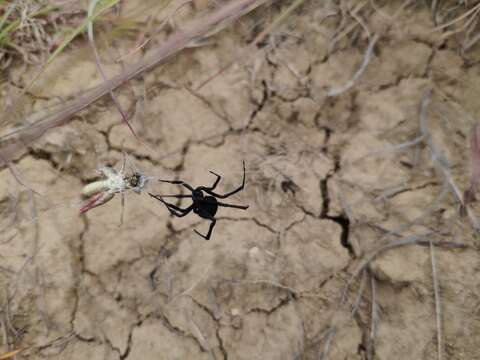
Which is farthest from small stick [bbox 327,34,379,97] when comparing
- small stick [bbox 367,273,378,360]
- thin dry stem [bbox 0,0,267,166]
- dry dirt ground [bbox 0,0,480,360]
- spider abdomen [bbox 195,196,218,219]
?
small stick [bbox 367,273,378,360]

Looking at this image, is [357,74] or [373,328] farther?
[357,74]

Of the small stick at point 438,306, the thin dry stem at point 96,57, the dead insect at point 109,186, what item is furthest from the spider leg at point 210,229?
the small stick at point 438,306

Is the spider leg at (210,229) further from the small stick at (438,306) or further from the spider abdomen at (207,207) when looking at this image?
the small stick at (438,306)

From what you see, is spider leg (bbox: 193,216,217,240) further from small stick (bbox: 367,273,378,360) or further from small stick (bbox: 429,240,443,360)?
small stick (bbox: 429,240,443,360)

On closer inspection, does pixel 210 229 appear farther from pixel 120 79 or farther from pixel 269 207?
pixel 120 79

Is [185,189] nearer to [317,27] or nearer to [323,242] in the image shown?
[323,242]

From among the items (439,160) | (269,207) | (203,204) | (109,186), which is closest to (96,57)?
(109,186)

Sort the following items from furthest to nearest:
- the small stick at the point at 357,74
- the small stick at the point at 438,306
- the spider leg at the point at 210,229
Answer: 1. the small stick at the point at 357,74
2. the spider leg at the point at 210,229
3. the small stick at the point at 438,306

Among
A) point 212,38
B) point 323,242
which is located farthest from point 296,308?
point 212,38
